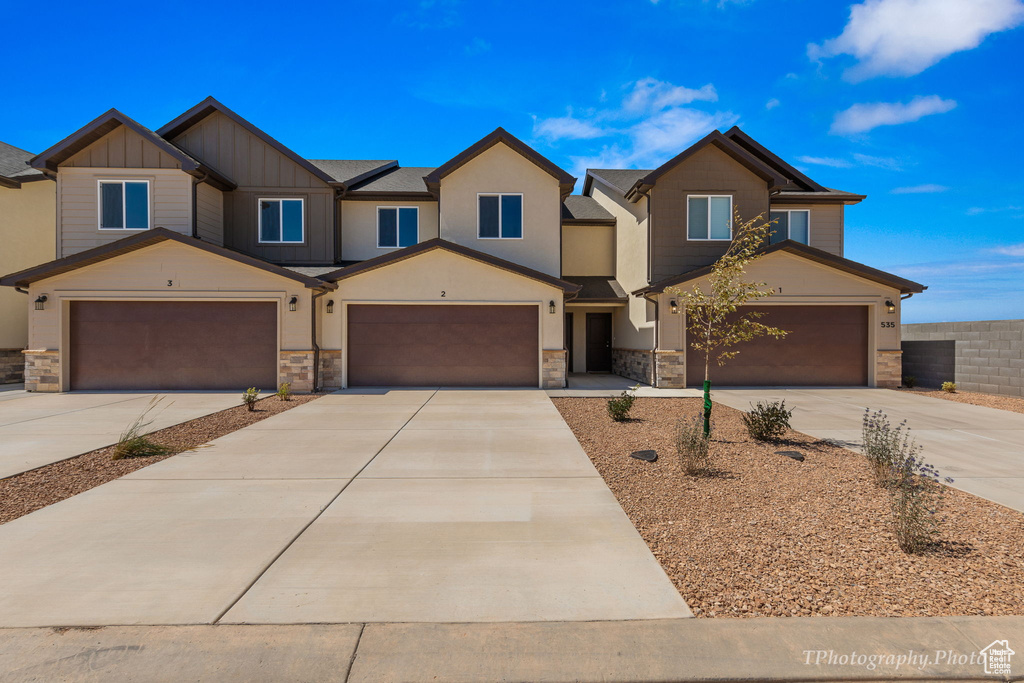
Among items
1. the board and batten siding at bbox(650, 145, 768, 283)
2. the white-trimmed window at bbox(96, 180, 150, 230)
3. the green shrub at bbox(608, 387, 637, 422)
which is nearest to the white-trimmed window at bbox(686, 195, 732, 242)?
the board and batten siding at bbox(650, 145, 768, 283)

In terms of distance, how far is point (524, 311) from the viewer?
47.3 ft

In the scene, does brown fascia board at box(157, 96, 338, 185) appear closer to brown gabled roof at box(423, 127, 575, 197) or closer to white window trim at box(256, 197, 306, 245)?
white window trim at box(256, 197, 306, 245)

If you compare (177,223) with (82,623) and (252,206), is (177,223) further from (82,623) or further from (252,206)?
(82,623)

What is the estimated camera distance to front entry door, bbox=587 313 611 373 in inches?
751

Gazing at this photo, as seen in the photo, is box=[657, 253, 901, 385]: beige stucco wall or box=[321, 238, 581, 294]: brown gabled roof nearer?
box=[321, 238, 581, 294]: brown gabled roof

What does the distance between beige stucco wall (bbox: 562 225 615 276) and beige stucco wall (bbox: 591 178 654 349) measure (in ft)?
1.14

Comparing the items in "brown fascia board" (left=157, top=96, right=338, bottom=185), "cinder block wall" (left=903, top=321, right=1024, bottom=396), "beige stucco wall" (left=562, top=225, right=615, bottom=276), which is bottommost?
"cinder block wall" (left=903, top=321, right=1024, bottom=396)

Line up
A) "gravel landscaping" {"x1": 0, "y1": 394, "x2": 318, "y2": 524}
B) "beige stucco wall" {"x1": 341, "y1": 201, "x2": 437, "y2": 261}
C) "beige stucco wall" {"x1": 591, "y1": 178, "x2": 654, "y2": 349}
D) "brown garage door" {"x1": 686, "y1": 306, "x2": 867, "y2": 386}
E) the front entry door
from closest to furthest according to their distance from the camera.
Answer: "gravel landscaping" {"x1": 0, "y1": 394, "x2": 318, "y2": 524}, "brown garage door" {"x1": 686, "y1": 306, "x2": 867, "y2": 386}, "beige stucco wall" {"x1": 591, "y1": 178, "x2": 654, "y2": 349}, "beige stucco wall" {"x1": 341, "y1": 201, "x2": 437, "y2": 261}, the front entry door

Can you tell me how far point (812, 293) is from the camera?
47.5 feet

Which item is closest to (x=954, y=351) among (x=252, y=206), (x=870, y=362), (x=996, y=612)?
(x=870, y=362)

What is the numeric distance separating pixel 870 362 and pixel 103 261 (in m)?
21.9

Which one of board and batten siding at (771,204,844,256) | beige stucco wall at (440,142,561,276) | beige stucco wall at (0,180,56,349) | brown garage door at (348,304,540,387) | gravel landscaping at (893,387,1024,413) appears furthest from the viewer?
board and batten siding at (771,204,844,256)

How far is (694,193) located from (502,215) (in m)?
5.97

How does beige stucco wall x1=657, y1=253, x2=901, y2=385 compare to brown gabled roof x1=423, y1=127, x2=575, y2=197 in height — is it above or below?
below
